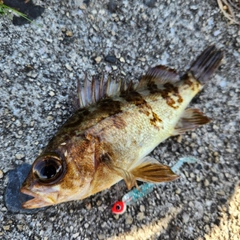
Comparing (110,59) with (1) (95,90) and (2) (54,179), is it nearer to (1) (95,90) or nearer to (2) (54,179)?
(1) (95,90)

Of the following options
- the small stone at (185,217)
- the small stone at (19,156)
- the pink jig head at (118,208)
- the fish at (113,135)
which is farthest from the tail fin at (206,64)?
the small stone at (19,156)

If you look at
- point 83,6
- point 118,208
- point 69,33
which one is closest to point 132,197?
point 118,208

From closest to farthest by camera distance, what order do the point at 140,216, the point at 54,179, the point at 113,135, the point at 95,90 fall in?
the point at 54,179 < the point at 113,135 < the point at 95,90 < the point at 140,216

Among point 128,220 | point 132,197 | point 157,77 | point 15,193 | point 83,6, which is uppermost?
point 83,6

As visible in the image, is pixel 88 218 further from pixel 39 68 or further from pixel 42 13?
pixel 42 13

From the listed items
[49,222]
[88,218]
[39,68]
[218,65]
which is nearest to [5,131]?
[39,68]

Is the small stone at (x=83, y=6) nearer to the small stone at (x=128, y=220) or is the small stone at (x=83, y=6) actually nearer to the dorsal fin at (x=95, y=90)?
the dorsal fin at (x=95, y=90)

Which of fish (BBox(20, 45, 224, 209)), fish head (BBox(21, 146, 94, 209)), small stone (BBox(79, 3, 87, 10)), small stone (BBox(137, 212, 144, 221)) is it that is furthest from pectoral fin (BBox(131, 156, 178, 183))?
small stone (BBox(79, 3, 87, 10))
